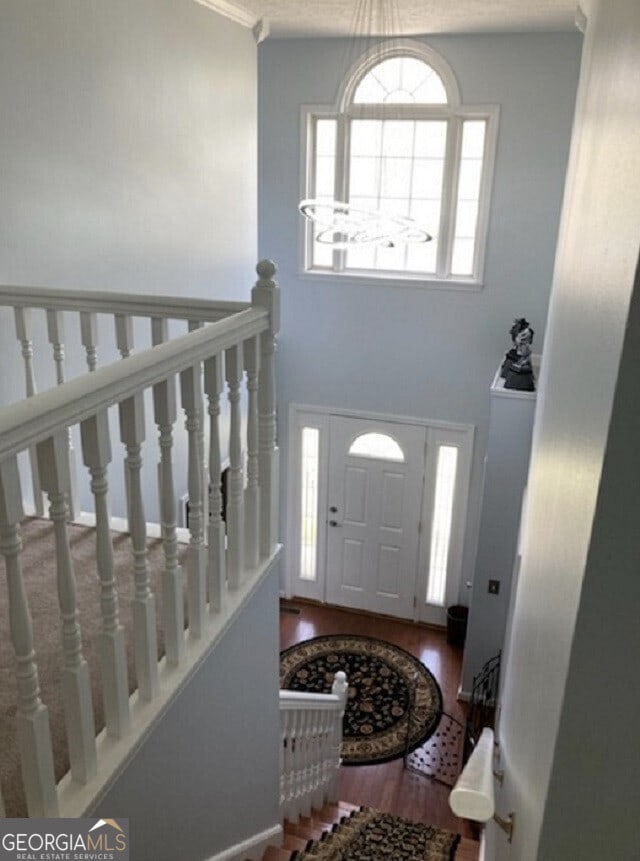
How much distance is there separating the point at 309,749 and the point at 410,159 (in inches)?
176

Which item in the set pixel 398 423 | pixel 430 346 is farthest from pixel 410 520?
pixel 430 346

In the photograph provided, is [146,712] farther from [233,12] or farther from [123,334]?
[233,12]

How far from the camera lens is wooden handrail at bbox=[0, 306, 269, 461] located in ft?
4.09

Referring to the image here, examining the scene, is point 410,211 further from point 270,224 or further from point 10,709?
point 10,709

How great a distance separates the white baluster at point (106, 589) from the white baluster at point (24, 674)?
229 mm

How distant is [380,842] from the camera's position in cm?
333

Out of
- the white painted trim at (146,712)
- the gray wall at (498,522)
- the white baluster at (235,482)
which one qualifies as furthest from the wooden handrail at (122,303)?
the gray wall at (498,522)

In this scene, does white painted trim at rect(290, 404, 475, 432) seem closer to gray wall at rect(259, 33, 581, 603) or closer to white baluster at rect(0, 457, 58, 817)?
gray wall at rect(259, 33, 581, 603)

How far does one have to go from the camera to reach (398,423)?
6.18 m

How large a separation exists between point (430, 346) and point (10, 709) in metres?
4.67

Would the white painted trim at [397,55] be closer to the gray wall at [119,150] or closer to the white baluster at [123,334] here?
the gray wall at [119,150]

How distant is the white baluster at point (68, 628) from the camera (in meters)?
1.37

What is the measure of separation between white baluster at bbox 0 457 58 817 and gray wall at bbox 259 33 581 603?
4842mm

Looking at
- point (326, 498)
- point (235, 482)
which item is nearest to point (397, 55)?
point (326, 498)
